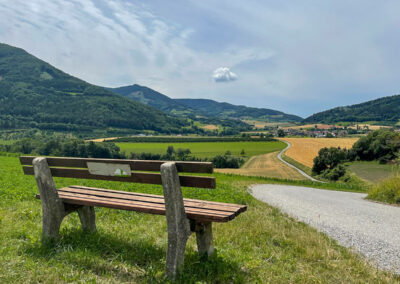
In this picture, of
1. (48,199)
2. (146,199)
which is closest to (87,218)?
(48,199)

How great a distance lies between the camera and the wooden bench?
9.74 feet

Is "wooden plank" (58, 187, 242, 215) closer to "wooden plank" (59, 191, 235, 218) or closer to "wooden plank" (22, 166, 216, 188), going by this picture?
"wooden plank" (59, 191, 235, 218)

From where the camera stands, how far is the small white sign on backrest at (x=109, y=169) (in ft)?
11.1

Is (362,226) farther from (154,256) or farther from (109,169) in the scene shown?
(109,169)

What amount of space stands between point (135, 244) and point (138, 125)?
6777 inches

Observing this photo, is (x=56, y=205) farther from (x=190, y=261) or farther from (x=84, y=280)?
(x=190, y=261)

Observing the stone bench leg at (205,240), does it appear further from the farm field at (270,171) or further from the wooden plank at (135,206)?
the farm field at (270,171)

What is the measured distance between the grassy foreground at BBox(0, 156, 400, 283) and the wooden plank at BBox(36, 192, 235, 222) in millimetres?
586

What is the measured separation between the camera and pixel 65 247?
12.1 feet

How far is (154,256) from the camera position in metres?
3.59

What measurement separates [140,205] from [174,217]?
0.71 m

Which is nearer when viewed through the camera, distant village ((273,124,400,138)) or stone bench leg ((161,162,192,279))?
stone bench leg ((161,162,192,279))

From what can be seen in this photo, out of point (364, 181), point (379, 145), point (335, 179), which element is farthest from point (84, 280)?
point (379, 145)

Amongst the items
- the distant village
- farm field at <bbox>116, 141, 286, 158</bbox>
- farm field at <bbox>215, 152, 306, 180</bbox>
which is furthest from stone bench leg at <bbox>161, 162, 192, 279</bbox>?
the distant village
